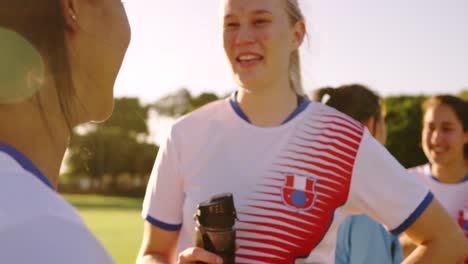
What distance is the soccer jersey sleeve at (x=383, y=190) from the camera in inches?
104

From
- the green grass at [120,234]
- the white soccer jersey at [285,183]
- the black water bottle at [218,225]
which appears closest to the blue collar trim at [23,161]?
the black water bottle at [218,225]

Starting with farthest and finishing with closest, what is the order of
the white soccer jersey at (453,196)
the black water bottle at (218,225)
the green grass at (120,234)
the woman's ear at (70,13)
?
the green grass at (120,234) → the white soccer jersey at (453,196) → the black water bottle at (218,225) → the woman's ear at (70,13)

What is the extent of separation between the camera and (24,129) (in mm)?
951

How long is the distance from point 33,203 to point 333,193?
210 cm

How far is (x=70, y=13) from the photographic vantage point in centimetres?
107

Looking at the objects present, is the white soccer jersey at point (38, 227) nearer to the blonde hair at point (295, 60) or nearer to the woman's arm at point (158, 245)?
the woman's arm at point (158, 245)

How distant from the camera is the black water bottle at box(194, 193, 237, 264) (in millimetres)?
2203

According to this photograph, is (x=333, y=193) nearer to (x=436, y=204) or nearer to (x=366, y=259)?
(x=436, y=204)

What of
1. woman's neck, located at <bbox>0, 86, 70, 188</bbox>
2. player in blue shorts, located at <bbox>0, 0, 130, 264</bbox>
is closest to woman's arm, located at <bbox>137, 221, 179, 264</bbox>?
player in blue shorts, located at <bbox>0, 0, 130, 264</bbox>

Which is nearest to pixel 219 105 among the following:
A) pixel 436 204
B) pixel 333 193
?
pixel 333 193

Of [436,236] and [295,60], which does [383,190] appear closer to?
[436,236]

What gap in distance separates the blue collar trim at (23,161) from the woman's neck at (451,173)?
5030 mm

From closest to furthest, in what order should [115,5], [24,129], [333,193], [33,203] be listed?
[33,203] < [24,129] < [115,5] < [333,193]

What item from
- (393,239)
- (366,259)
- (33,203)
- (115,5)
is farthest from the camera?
(393,239)
